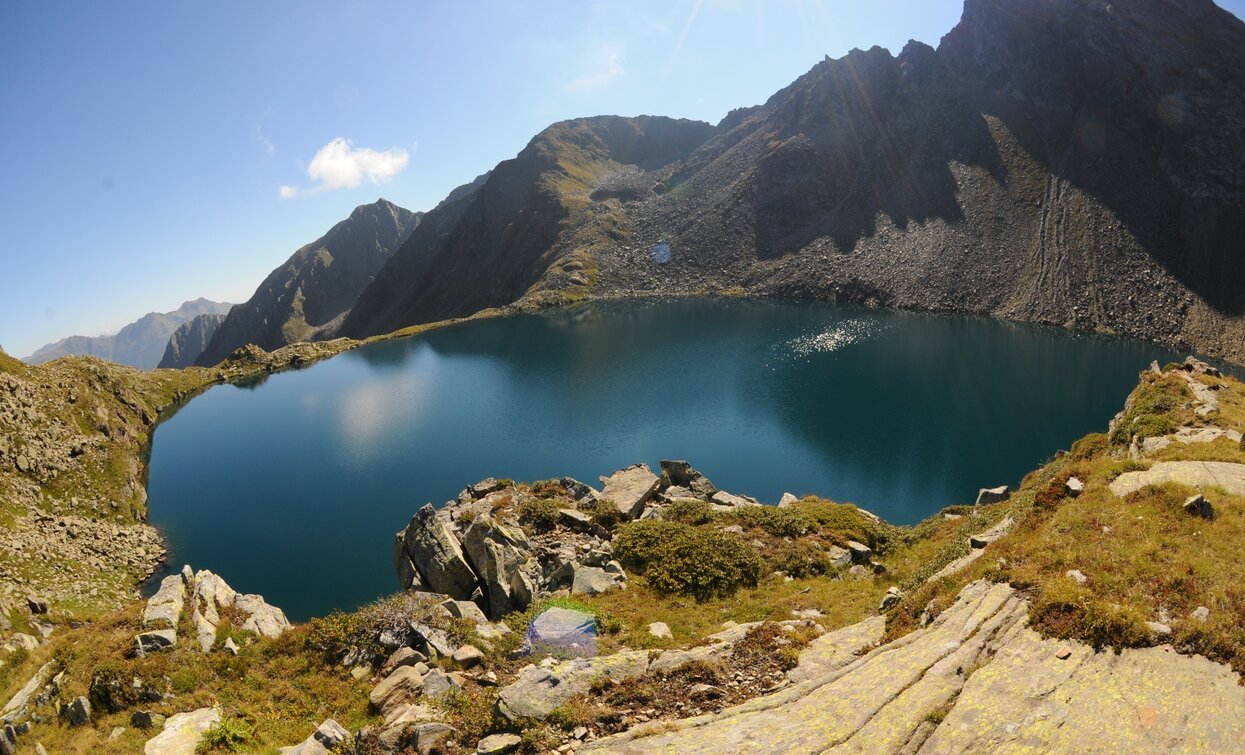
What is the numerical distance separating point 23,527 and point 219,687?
42182 millimetres

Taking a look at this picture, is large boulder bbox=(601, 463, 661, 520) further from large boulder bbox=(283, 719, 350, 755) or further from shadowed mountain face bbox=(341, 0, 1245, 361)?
shadowed mountain face bbox=(341, 0, 1245, 361)

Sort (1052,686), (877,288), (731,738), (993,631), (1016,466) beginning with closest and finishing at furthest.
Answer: (1052,686) → (731,738) → (993,631) → (1016,466) → (877,288)

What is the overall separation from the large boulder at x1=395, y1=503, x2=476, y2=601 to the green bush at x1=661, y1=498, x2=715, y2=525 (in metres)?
12.4

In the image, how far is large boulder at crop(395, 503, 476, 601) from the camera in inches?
989

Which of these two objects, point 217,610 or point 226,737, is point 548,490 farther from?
point 226,737

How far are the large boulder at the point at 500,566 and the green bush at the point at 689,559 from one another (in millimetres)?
4846

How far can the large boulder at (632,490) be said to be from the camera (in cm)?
3509

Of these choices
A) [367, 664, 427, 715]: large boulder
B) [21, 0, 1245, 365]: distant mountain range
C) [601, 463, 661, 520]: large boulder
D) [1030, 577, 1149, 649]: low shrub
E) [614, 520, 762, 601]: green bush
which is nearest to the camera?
[1030, 577, 1149, 649]: low shrub

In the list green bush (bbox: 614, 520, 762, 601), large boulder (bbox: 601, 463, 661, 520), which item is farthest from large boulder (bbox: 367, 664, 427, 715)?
large boulder (bbox: 601, 463, 661, 520)

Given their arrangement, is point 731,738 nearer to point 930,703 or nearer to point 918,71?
point 930,703

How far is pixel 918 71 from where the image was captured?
15862 centimetres

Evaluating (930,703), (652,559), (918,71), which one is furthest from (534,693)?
(918,71)

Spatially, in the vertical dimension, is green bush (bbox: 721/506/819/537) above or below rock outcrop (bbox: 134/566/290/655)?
below

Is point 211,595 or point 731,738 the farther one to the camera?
point 211,595
